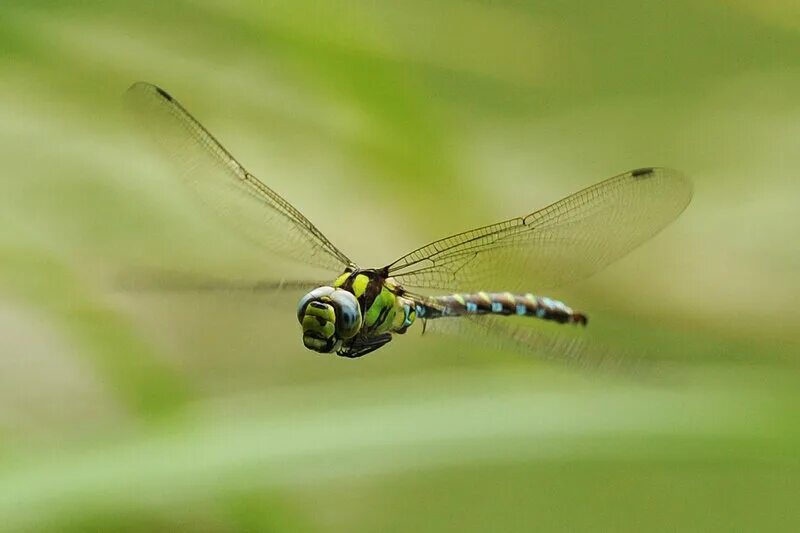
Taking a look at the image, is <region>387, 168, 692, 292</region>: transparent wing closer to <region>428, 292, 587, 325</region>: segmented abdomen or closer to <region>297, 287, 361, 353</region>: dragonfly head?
<region>428, 292, 587, 325</region>: segmented abdomen

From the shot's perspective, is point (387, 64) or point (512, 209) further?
point (512, 209)

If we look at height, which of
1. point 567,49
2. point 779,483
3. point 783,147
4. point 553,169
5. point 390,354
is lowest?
point 779,483

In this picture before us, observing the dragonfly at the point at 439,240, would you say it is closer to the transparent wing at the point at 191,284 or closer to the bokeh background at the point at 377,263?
the transparent wing at the point at 191,284

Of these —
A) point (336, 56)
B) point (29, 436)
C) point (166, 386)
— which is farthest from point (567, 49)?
point (29, 436)

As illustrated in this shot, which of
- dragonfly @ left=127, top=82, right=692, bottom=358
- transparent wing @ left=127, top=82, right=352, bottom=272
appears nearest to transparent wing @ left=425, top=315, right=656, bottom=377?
dragonfly @ left=127, top=82, right=692, bottom=358

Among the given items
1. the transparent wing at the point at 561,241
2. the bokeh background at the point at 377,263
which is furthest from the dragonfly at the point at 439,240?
the bokeh background at the point at 377,263

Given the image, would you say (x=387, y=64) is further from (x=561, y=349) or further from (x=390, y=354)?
(x=561, y=349)

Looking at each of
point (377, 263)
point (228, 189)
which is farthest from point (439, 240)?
point (377, 263)
